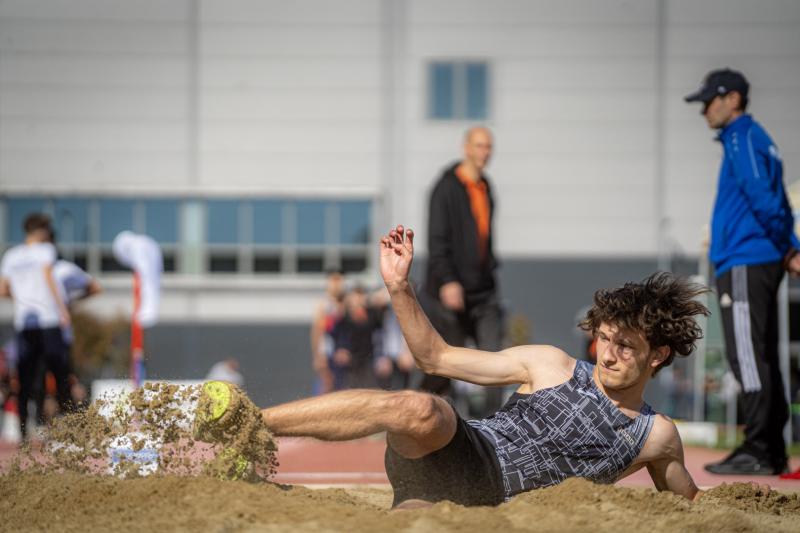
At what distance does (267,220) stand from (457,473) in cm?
2602

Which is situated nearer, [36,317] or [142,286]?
[36,317]

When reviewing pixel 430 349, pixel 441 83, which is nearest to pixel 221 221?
pixel 441 83

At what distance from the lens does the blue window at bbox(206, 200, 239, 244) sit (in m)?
30.0

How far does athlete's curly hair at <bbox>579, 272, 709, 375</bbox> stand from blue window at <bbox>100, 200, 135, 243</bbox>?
26522 mm

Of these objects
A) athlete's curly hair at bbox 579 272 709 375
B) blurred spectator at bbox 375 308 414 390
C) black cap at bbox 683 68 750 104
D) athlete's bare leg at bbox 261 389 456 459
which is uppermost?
black cap at bbox 683 68 750 104

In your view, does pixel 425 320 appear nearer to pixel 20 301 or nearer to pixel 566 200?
pixel 20 301

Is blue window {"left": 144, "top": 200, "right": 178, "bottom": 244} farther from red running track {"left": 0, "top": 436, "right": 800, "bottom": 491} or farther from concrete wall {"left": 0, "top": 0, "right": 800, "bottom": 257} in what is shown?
red running track {"left": 0, "top": 436, "right": 800, "bottom": 491}

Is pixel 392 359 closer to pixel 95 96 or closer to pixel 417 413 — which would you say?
pixel 417 413

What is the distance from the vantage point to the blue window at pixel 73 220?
97.3 feet

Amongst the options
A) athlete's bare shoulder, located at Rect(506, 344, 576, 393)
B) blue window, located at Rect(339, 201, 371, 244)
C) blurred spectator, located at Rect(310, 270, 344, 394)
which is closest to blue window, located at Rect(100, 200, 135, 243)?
blue window, located at Rect(339, 201, 371, 244)

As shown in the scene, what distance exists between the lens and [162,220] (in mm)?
30078

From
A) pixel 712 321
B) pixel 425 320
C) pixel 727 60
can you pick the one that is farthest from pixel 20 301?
pixel 727 60

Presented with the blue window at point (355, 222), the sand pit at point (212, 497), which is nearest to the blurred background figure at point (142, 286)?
the sand pit at point (212, 497)

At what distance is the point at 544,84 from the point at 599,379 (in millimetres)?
25317
